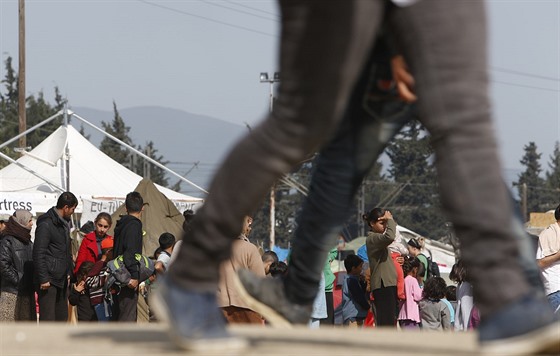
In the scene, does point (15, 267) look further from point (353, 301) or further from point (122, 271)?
point (353, 301)

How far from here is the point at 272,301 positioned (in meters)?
3.84

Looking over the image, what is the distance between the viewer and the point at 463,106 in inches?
121

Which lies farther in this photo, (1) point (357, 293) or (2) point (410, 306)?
(1) point (357, 293)

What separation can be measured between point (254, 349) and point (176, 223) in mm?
18728

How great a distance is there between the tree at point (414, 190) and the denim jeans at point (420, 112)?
11902 centimetres

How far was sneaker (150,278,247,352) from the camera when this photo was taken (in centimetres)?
303

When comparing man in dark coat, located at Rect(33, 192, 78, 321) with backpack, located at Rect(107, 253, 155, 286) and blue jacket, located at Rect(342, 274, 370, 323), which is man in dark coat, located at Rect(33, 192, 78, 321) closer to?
backpack, located at Rect(107, 253, 155, 286)

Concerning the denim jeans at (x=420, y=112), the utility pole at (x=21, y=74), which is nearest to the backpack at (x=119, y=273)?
the denim jeans at (x=420, y=112)

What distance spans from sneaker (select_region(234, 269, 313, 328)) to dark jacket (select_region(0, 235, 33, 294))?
9801 mm

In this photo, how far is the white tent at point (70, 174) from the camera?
29.1m

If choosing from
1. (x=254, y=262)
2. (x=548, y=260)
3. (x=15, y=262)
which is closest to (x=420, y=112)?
(x=254, y=262)

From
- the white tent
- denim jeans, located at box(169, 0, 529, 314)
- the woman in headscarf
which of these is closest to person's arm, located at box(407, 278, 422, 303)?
the woman in headscarf

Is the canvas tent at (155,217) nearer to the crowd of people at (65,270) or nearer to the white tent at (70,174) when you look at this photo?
the white tent at (70,174)

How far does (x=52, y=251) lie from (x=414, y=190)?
114936 millimetres
